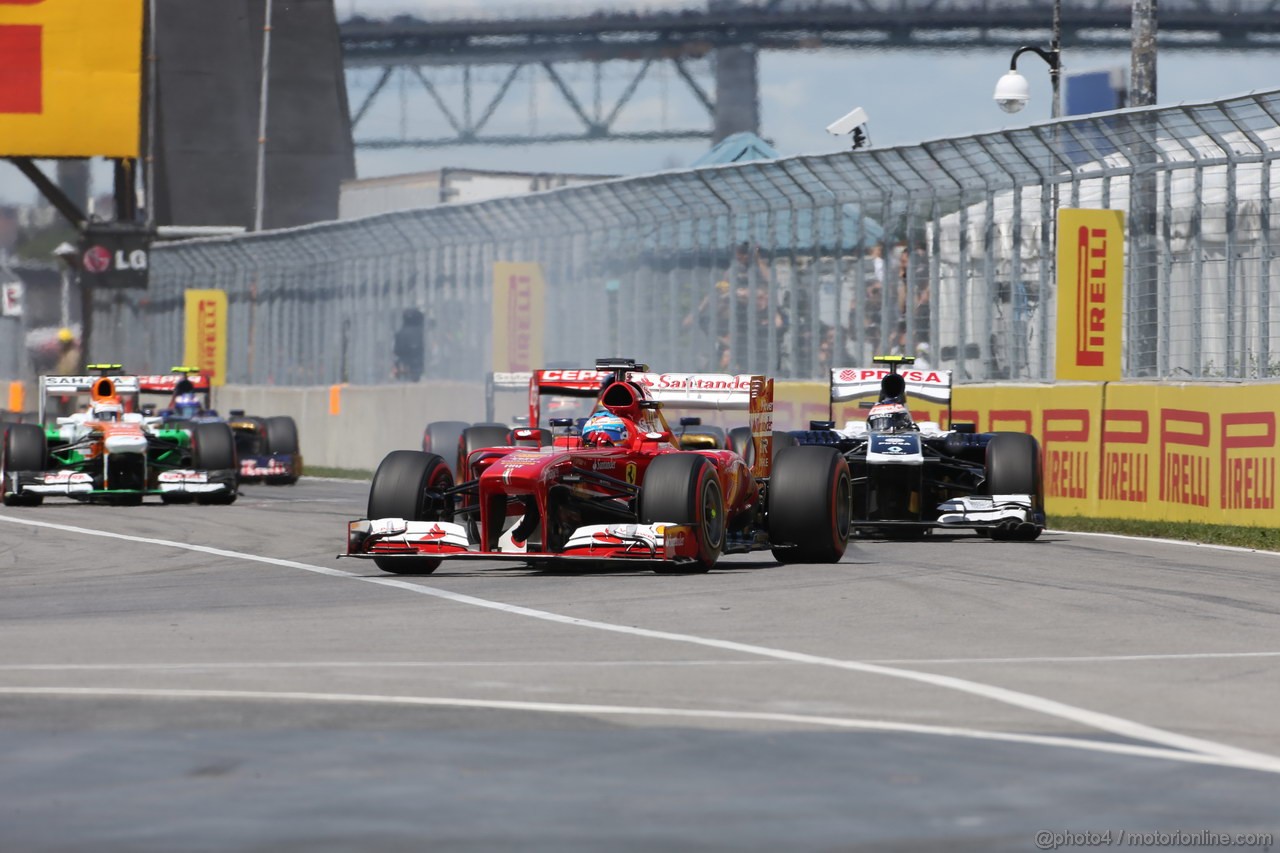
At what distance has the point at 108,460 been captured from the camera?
26375mm

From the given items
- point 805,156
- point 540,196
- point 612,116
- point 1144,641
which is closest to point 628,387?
point 1144,641

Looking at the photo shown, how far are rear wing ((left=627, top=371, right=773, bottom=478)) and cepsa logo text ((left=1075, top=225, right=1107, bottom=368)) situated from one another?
675 centimetres

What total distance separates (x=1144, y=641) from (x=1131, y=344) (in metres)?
12.5

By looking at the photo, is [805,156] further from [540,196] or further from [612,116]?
[612,116]

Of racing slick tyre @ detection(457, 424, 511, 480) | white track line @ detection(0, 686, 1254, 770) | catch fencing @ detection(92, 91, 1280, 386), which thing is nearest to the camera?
white track line @ detection(0, 686, 1254, 770)

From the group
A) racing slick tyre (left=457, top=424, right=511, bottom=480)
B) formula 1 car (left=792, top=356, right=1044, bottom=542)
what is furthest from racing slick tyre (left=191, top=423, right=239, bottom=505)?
formula 1 car (left=792, top=356, right=1044, bottom=542)

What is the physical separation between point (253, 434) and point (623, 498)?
19922 mm

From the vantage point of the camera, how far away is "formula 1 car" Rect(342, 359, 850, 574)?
1504cm

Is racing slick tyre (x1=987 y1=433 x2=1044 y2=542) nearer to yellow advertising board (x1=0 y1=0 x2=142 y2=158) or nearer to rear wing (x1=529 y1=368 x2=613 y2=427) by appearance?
rear wing (x1=529 y1=368 x2=613 y2=427)

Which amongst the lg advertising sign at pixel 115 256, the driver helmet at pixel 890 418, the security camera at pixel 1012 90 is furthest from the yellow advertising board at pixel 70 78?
the driver helmet at pixel 890 418

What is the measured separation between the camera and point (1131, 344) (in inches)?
907

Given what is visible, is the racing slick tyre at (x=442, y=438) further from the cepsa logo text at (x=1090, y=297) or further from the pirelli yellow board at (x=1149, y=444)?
the cepsa logo text at (x=1090, y=297)

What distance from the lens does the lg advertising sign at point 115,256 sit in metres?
50.8

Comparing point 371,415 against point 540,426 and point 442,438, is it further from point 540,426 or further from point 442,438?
point 540,426
